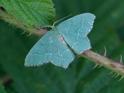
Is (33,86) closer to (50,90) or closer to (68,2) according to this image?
(50,90)

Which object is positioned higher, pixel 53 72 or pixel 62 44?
pixel 62 44

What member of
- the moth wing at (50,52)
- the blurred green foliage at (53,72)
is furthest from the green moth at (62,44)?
the blurred green foliage at (53,72)

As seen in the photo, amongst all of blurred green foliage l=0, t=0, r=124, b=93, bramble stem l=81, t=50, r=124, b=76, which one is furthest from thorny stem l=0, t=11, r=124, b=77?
blurred green foliage l=0, t=0, r=124, b=93

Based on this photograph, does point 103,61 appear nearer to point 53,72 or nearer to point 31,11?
point 31,11

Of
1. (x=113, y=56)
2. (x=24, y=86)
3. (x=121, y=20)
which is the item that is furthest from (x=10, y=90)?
(x=121, y=20)

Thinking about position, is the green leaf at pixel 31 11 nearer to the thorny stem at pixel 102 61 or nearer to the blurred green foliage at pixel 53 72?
the thorny stem at pixel 102 61

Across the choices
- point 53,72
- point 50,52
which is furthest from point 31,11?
point 53,72
